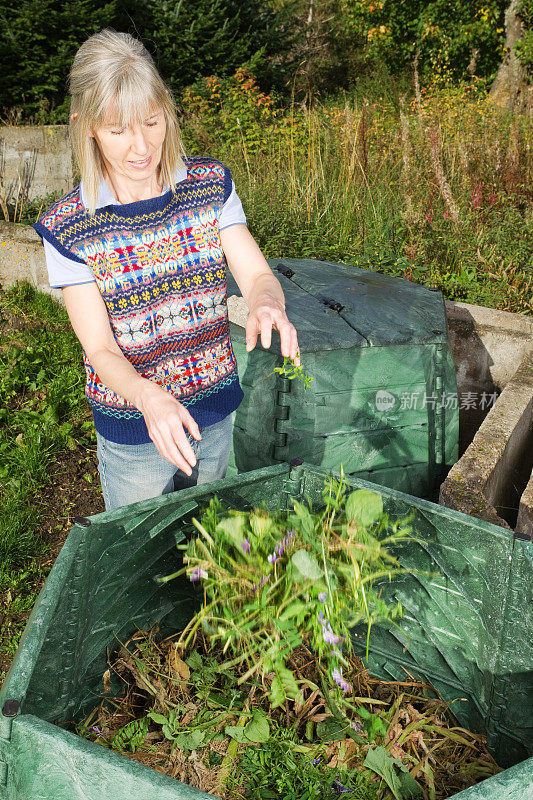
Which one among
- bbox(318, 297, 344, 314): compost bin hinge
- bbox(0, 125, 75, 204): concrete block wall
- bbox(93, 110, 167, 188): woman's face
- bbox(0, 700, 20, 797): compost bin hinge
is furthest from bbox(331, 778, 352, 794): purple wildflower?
bbox(0, 125, 75, 204): concrete block wall

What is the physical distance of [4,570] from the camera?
277cm

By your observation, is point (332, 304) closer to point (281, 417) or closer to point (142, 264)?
point (281, 417)

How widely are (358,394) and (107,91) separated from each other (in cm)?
131

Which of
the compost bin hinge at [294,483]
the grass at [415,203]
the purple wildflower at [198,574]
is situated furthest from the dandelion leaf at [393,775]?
the grass at [415,203]

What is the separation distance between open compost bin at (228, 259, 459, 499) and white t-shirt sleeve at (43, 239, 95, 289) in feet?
2.82

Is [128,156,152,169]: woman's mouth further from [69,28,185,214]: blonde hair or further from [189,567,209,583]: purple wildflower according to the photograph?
[189,567,209,583]: purple wildflower

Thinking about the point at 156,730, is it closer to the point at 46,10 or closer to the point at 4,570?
the point at 4,570

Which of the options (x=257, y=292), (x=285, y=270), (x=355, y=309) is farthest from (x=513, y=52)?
(x=257, y=292)

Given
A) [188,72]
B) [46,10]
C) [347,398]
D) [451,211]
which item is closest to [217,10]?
[188,72]

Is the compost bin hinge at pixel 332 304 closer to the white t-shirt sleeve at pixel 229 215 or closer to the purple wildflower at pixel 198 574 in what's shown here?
the white t-shirt sleeve at pixel 229 215

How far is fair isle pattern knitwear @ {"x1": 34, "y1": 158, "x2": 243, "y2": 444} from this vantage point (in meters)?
1.72

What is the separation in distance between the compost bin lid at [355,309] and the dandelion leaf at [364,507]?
884 mm

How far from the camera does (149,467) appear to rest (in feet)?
6.50

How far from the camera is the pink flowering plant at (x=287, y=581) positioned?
1383 millimetres
